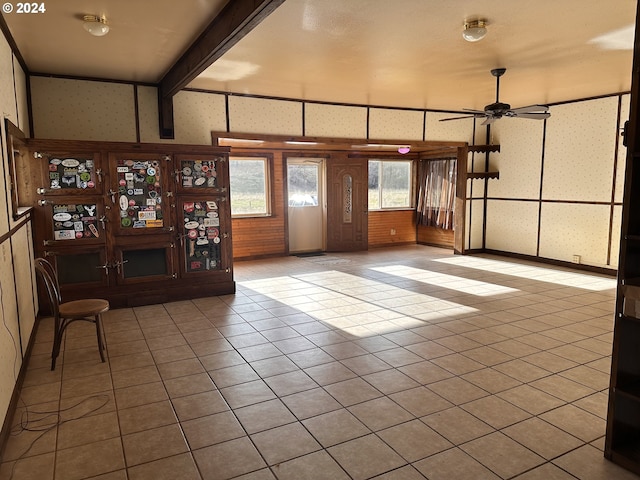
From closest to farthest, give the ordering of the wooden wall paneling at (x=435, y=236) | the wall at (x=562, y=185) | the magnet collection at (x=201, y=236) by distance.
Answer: the magnet collection at (x=201, y=236) < the wall at (x=562, y=185) < the wooden wall paneling at (x=435, y=236)

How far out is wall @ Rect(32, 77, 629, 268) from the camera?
556 centimetres

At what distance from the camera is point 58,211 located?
4852 millimetres

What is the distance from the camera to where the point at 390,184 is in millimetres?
10500

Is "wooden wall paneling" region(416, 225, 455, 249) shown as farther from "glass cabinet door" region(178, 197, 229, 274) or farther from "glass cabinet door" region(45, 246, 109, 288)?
"glass cabinet door" region(45, 246, 109, 288)

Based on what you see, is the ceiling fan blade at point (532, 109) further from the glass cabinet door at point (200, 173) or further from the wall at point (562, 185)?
the glass cabinet door at point (200, 173)

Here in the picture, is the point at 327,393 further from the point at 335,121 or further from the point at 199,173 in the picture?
the point at 335,121

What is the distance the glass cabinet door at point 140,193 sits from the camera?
514 cm

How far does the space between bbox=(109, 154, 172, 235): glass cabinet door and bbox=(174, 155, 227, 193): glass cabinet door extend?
17 centimetres

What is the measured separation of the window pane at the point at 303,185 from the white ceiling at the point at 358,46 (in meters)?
2.99

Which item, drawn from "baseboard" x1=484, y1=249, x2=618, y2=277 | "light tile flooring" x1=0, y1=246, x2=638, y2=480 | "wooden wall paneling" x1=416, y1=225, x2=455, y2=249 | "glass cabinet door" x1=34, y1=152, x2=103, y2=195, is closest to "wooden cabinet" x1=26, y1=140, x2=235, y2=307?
"glass cabinet door" x1=34, y1=152, x2=103, y2=195

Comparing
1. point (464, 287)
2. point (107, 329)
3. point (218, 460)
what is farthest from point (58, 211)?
point (464, 287)

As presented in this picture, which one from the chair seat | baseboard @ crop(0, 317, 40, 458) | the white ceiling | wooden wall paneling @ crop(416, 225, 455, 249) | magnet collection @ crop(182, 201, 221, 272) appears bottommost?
baseboard @ crop(0, 317, 40, 458)

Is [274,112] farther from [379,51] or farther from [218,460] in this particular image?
[218,460]

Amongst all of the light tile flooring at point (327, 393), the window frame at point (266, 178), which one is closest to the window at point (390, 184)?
the window frame at point (266, 178)
